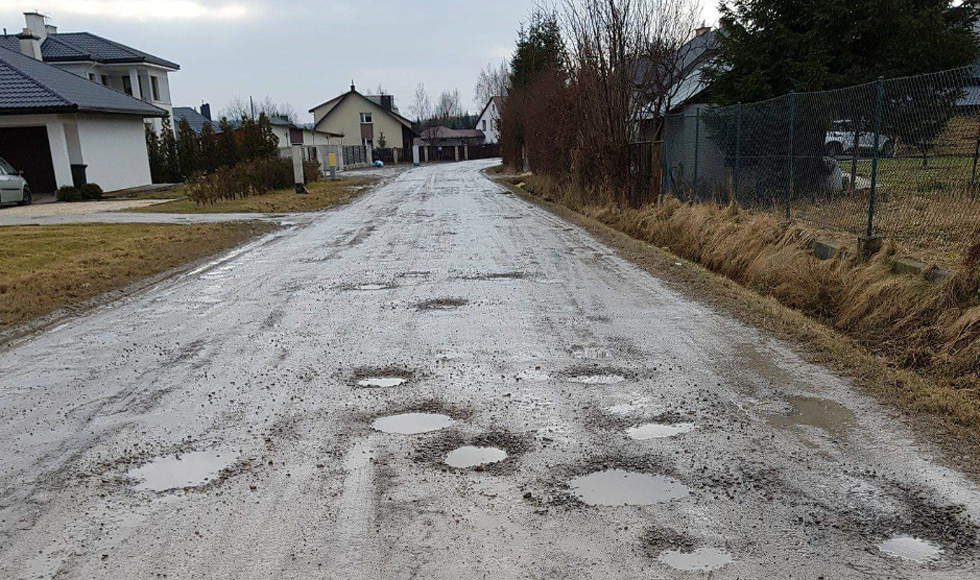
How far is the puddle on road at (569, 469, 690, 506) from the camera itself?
11.8 feet

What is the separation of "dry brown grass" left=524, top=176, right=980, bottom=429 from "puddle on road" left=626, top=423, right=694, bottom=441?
1.64m

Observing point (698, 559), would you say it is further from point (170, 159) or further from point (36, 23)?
point (36, 23)

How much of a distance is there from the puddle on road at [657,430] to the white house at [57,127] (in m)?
25.1

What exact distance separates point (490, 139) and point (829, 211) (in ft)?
339

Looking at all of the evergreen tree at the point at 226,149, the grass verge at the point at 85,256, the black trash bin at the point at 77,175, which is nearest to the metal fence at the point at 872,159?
the grass verge at the point at 85,256

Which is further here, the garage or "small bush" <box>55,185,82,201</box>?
the garage

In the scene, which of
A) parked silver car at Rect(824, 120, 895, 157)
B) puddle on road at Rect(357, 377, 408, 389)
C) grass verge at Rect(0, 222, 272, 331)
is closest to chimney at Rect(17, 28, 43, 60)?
grass verge at Rect(0, 222, 272, 331)

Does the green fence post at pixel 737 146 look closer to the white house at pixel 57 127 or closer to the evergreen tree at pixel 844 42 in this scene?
the evergreen tree at pixel 844 42

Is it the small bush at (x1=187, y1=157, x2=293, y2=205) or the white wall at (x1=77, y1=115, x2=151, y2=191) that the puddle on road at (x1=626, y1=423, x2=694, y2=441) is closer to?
the small bush at (x1=187, y1=157, x2=293, y2=205)

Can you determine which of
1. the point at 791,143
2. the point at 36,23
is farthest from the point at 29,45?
the point at 791,143

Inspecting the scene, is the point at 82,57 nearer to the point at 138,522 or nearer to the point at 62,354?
the point at 62,354

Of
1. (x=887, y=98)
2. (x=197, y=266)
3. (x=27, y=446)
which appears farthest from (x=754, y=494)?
(x=197, y=266)

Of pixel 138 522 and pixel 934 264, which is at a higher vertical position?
pixel 934 264

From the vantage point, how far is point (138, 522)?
3.43 metres
